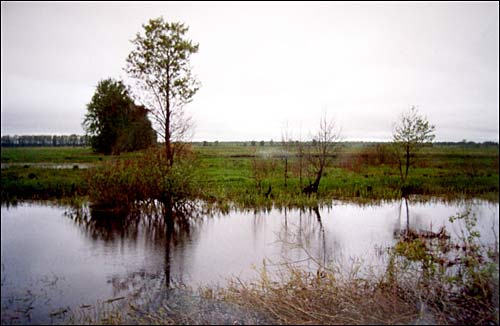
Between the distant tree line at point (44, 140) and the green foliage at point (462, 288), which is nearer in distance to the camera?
the green foliage at point (462, 288)

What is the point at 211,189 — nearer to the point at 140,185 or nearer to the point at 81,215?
the point at 140,185

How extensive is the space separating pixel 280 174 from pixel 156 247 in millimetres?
6862

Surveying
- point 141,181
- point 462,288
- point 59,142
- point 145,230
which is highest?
point 59,142

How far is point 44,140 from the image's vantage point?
8789 mm

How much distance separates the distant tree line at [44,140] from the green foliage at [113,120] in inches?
12.1

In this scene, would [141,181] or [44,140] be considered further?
[141,181]

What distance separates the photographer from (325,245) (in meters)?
8.91

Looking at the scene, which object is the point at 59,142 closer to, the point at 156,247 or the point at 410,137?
the point at 156,247

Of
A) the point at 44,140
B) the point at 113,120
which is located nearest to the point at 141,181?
the point at 113,120

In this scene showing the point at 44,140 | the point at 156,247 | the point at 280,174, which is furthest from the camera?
the point at 280,174

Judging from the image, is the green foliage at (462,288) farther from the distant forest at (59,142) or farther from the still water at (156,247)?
the distant forest at (59,142)

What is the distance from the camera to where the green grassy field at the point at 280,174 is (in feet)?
26.4

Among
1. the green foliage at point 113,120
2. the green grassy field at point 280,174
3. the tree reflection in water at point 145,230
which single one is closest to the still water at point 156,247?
the tree reflection in water at point 145,230

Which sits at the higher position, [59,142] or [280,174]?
[59,142]
